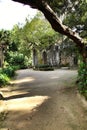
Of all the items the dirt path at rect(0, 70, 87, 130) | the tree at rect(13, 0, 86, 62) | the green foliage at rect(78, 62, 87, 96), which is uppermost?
the tree at rect(13, 0, 86, 62)

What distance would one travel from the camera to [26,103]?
46.2 feet

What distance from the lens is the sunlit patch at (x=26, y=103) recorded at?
13133 mm

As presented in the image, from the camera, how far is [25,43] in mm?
57625

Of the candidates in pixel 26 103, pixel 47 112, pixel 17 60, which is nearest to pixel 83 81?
pixel 26 103

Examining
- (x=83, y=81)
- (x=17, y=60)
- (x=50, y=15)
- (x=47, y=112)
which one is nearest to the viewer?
(x=47, y=112)

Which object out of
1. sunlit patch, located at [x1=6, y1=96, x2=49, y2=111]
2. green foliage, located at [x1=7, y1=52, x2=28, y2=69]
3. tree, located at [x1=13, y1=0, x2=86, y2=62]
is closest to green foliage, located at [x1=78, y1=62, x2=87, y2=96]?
tree, located at [x1=13, y1=0, x2=86, y2=62]

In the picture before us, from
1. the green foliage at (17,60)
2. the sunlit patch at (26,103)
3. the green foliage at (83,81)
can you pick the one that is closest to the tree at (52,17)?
the green foliage at (83,81)

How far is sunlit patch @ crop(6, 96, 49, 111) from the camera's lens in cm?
1313

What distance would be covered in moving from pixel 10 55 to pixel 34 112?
50535 mm

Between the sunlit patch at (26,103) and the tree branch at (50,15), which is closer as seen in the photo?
the sunlit patch at (26,103)

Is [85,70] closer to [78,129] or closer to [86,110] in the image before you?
[86,110]

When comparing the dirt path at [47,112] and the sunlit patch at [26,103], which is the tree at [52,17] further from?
the sunlit patch at [26,103]

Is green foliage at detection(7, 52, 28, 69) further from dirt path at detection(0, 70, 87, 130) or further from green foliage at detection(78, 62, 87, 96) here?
dirt path at detection(0, 70, 87, 130)

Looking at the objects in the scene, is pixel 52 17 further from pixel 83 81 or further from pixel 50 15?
pixel 83 81
